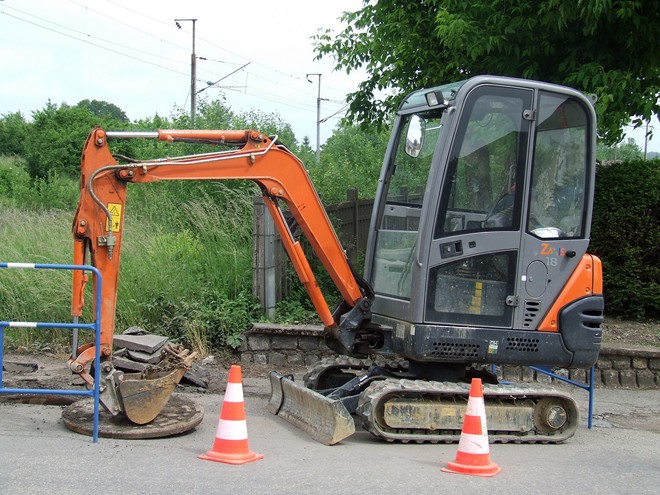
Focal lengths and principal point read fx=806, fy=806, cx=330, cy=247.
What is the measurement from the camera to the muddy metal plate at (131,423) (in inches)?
251

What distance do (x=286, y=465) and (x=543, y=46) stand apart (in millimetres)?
7172

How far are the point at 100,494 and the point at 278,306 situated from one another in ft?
19.7

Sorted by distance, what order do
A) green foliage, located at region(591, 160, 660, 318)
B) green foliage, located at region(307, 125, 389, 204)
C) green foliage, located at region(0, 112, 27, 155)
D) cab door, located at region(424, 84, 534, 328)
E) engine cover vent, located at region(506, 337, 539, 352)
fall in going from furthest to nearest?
green foliage, located at region(0, 112, 27, 155) < green foliage, located at region(307, 125, 389, 204) < green foliage, located at region(591, 160, 660, 318) < engine cover vent, located at region(506, 337, 539, 352) < cab door, located at region(424, 84, 534, 328)

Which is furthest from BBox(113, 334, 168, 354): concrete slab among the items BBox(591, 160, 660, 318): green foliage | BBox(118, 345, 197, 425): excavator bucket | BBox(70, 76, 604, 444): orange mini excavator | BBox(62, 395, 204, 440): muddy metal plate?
BBox(591, 160, 660, 318): green foliage

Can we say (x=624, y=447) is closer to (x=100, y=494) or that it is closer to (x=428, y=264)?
(x=428, y=264)

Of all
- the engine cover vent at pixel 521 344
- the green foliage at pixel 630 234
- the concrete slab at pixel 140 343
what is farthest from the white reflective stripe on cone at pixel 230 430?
the green foliage at pixel 630 234

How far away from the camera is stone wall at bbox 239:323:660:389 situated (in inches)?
395

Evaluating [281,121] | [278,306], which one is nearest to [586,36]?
[278,306]

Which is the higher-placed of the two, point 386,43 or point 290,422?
point 386,43

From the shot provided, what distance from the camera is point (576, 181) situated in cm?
734

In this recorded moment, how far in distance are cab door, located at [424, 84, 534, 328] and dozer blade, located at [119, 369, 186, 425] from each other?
2.28 m

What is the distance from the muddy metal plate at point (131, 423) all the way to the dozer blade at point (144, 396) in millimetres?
102

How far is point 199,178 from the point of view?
267 inches

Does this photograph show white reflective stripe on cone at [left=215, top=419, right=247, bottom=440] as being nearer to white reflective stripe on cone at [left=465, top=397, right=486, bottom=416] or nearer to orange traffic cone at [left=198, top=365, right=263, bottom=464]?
orange traffic cone at [left=198, top=365, right=263, bottom=464]
